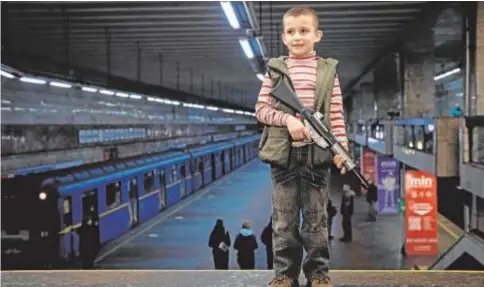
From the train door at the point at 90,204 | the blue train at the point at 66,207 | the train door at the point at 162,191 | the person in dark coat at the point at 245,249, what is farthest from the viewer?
the train door at the point at 162,191

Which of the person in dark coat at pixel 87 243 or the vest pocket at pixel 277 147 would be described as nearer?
the vest pocket at pixel 277 147

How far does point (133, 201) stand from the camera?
18.2 meters

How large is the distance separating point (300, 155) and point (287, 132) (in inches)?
5.1

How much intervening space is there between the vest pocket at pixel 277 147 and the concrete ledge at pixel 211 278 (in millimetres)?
838

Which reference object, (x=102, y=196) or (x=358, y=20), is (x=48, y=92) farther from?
(x=358, y=20)

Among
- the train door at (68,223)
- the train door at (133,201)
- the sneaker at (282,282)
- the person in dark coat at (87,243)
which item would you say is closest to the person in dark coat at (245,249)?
the person in dark coat at (87,243)

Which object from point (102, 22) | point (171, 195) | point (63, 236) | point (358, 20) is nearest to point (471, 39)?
point (358, 20)

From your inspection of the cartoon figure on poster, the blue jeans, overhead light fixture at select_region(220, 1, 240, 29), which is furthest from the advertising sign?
the blue jeans

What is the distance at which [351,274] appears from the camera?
13.5 feet

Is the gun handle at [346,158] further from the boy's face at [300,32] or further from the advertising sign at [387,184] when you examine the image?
the advertising sign at [387,184]

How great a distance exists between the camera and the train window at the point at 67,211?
1324 cm

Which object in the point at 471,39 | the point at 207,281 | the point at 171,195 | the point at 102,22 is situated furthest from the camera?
the point at 171,195

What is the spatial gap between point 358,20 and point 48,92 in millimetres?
6846

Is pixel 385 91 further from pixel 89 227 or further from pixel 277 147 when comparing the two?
pixel 277 147
